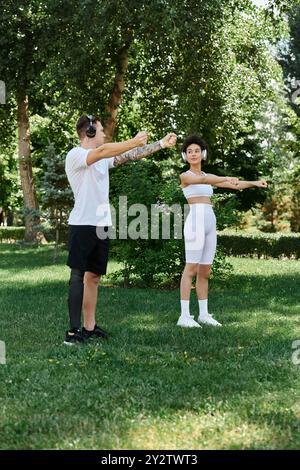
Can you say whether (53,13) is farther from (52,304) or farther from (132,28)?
(52,304)

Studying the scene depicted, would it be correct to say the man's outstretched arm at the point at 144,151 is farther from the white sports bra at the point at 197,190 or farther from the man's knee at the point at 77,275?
the white sports bra at the point at 197,190

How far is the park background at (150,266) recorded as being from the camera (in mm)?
3898

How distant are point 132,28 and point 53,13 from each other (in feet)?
8.04

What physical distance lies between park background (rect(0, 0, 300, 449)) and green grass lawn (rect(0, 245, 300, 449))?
0.06 feet

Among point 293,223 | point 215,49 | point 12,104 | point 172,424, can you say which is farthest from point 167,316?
point 293,223

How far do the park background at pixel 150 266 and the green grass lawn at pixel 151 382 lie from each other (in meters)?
0.02

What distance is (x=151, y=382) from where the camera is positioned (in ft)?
15.2

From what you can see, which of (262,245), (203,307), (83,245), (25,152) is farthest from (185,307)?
(25,152)

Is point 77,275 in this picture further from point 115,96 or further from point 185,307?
point 115,96

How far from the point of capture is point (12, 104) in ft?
84.7
